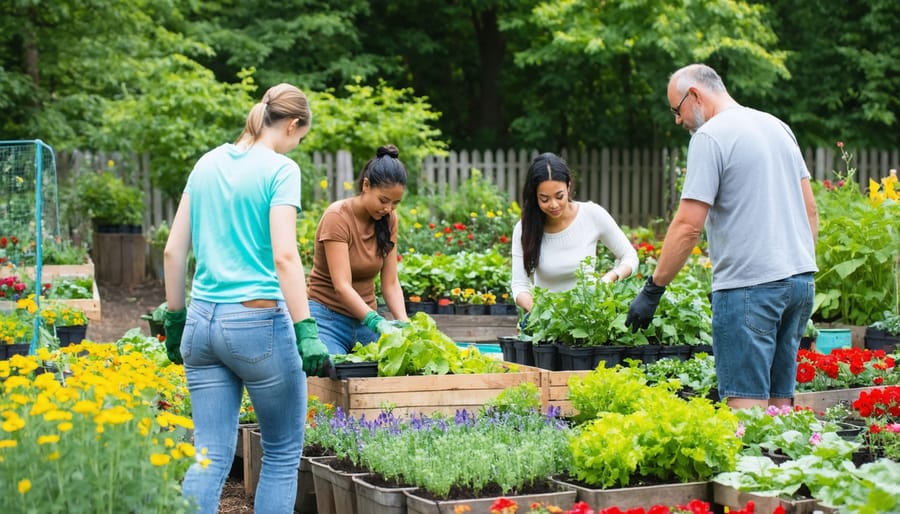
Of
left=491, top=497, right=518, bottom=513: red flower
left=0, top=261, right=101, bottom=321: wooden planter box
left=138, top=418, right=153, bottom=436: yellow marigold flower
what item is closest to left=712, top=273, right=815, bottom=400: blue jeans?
left=491, top=497, right=518, bottom=513: red flower

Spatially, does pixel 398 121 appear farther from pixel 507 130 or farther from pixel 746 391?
pixel 746 391

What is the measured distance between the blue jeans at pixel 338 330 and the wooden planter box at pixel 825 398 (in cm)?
219

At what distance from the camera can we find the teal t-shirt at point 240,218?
3717mm

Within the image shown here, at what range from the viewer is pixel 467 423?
478 cm

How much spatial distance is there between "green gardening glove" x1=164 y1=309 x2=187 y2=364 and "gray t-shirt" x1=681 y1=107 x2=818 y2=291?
207cm

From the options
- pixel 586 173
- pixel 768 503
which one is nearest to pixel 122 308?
pixel 586 173

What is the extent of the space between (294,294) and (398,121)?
526 inches

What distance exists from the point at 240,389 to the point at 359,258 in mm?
1803

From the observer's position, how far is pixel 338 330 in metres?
5.73

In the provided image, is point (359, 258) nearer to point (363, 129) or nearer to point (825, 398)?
point (825, 398)

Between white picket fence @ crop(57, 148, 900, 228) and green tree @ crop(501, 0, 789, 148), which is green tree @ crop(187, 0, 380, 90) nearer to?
white picket fence @ crop(57, 148, 900, 228)

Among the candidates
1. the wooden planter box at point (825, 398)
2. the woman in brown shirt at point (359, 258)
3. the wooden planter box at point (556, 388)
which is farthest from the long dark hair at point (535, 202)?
the wooden planter box at point (825, 398)

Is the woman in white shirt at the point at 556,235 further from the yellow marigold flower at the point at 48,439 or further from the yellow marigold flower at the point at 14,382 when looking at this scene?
the yellow marigold flower at the point at 48,439

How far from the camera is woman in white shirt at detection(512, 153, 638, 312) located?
6.08 metres
